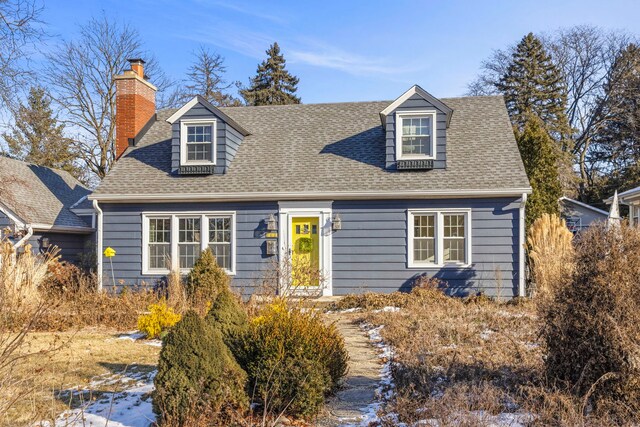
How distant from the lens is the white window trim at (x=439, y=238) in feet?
44.5

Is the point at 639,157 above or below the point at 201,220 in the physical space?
above

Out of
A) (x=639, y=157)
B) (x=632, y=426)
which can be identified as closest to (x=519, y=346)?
(x=632, y=426)

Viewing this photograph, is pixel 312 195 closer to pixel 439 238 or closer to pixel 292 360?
pixel 439 238

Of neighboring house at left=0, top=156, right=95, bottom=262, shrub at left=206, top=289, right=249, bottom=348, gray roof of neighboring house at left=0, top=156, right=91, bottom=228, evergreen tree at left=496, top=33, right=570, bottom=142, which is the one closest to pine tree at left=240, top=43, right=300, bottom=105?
evergreen tree at left=496, top=33, right=570, bottom=142

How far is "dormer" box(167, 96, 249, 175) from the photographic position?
1516 centimetres

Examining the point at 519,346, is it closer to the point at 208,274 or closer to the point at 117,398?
the point at 117,398

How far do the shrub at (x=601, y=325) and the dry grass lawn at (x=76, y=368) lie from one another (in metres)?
3.83

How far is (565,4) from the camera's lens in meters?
11.8

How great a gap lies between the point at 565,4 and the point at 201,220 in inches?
379

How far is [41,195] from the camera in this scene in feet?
58.5

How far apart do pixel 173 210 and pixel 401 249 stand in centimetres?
583

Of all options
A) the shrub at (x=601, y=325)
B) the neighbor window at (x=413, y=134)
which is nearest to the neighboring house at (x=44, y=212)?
the neighbor window at (x=413, y=134)

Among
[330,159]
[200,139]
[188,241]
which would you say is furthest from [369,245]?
[200,139]

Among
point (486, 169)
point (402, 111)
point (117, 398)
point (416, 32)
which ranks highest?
point (416, 32)
